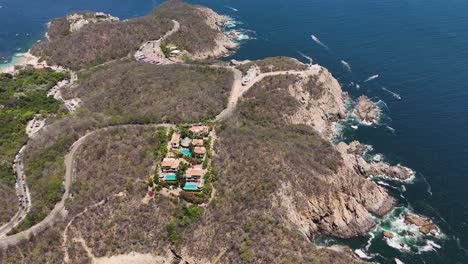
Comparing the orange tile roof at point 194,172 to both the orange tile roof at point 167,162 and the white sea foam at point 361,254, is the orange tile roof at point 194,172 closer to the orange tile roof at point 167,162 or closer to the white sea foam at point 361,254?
the orange tile roof at point 167,162

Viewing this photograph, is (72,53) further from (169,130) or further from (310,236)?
(310,236)

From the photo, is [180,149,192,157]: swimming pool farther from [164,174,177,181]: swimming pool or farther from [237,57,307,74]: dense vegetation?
[237,57,307,74]: dense vegetation

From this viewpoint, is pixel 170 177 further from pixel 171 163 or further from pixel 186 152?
pixel 186 152

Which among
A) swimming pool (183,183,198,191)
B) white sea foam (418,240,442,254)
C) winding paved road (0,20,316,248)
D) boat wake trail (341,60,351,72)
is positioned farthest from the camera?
boat wake trail (341,60,351,72)

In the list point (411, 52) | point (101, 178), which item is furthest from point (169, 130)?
point (411, 52)

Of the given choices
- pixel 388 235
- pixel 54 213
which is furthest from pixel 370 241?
pixel 54 213

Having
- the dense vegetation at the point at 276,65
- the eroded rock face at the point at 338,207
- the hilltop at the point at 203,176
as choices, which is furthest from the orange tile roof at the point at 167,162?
the dense vegetation at the point at 276,65

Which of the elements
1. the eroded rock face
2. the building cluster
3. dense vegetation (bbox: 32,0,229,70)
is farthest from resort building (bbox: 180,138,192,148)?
dense vegetation (bbox: 32,0,229,70)
